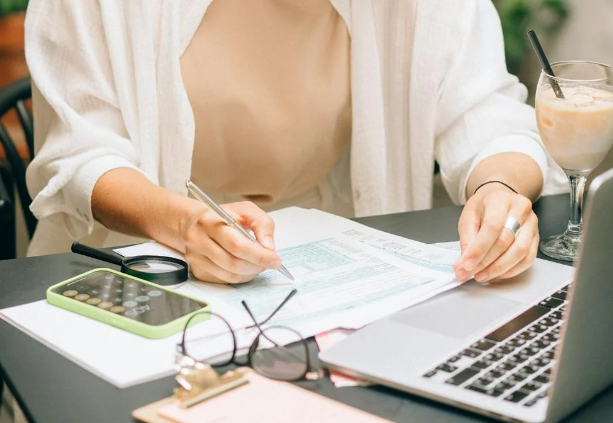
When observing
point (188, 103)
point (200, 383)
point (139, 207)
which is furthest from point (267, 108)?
point (200, 383)

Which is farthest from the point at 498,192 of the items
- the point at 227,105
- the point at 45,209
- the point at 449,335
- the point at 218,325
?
the point at 45,209

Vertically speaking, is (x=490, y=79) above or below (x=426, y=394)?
above

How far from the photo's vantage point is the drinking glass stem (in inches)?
41.4

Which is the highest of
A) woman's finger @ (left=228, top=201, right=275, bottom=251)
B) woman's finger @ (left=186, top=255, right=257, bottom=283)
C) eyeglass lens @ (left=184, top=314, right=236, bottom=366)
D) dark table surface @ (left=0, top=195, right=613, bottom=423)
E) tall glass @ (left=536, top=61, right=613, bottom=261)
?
tall glass @ (left=536, top=61, right=613, bottom=261)

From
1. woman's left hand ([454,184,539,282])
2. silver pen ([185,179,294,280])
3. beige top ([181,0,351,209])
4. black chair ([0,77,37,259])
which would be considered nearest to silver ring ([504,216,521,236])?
woman's left hand ([454,184,539,282])

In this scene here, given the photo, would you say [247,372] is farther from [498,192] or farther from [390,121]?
[390,121]

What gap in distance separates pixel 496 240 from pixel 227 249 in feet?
1.02

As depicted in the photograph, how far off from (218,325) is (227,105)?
2.24ft

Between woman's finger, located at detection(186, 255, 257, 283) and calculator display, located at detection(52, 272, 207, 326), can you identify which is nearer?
calculator display, located at detection(52, 272, 207, 326)

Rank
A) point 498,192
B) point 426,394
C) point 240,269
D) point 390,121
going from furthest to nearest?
point 390,121, point 498,192, point 240,269, point 426,394

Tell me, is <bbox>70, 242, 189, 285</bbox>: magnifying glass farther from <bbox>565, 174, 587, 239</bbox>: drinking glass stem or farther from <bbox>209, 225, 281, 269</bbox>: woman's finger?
<bbox>565, 174, 587, 239</bbox>: drinking glass stem

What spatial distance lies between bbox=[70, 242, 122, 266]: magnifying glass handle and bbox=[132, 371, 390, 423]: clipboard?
1.09 ft

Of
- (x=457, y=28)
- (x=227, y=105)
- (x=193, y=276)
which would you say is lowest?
(x=193, y=276)

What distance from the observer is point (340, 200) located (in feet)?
5.41
